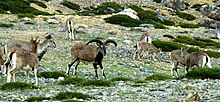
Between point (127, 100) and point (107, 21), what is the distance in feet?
136

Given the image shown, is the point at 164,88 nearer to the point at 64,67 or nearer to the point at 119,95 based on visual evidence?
the point at 119,95

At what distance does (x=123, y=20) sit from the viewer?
190ft

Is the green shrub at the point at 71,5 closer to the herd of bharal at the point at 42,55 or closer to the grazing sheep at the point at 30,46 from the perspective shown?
the herd of bharal at the point at 42,55

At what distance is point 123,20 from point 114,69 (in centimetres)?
3177

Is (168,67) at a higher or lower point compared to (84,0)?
lower

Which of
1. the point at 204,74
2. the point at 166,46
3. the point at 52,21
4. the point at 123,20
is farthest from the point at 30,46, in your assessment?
the point at 123,20

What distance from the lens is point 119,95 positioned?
15.1 metres

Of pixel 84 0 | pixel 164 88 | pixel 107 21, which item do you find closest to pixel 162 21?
pixel 107 21

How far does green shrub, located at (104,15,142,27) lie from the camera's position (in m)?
55.8

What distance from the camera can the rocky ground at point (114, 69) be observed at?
14927 mm

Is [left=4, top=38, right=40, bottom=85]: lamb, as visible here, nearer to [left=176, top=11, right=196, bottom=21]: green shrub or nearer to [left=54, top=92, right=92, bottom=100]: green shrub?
[left=54, top=92, right=92, bottom=100]: green shrub

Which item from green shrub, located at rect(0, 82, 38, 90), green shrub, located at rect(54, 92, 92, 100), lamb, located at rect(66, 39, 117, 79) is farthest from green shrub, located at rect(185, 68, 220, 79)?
green shrub, located at rect(54, 92, 92, 100)

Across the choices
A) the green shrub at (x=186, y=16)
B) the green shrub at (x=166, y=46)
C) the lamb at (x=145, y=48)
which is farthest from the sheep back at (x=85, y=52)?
the green shrub at (x=186, y=16)

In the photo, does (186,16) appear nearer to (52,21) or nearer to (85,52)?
(52,21)
